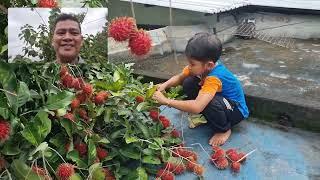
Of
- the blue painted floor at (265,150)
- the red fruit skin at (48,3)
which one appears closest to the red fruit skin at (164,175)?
the blue painted floor at (265,150)

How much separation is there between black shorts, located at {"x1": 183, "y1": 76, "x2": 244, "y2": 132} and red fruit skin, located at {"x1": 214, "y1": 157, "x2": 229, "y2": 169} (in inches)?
11.7

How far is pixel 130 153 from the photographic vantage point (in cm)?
190

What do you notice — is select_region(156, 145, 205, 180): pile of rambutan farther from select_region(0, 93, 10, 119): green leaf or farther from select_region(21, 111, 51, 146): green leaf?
select_region(0, 93, 10, 119): green leaf

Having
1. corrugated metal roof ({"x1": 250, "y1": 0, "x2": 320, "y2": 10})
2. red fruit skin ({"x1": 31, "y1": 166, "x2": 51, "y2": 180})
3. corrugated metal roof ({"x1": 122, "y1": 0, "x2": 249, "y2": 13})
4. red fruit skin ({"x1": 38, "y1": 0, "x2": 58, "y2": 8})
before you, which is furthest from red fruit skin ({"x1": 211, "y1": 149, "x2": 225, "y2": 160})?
corrugated metal roof ({"x1": 250, "y1": 0, "x2": 320, "y2": 10})

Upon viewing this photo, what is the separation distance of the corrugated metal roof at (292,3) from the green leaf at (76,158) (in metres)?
3.62

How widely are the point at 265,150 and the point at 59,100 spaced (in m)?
1.24

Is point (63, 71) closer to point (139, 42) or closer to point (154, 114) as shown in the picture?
point (139, 42)

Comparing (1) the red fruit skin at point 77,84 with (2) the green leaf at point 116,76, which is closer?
(1) the red fruit skin at point 77,84

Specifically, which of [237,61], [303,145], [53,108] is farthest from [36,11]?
[237,61]

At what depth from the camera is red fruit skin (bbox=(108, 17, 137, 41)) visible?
1549 millimetres

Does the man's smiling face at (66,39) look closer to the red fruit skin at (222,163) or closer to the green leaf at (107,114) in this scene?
the green leaf at (107,114)

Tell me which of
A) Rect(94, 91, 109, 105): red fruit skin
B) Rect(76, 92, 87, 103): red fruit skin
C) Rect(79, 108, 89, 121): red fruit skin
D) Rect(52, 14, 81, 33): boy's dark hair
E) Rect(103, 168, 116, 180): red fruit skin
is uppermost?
Rect(52, 14, 81, 33): boy's dark hair

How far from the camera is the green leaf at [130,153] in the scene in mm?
1892

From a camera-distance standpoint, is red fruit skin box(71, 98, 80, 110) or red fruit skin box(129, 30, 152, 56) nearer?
red fruit skin box(129, 30, 152, 56)
